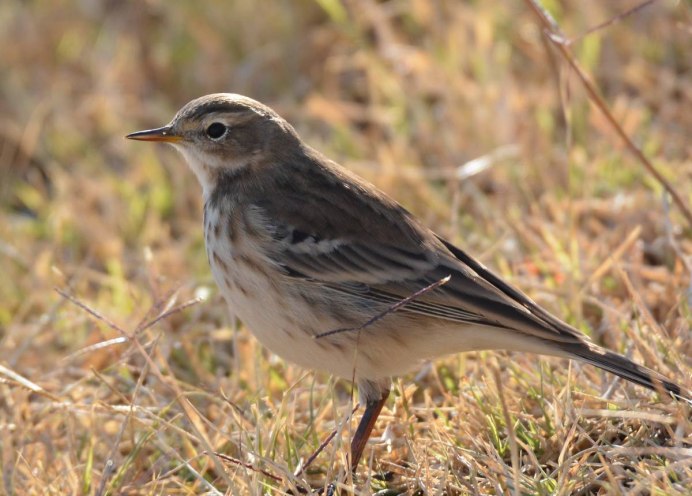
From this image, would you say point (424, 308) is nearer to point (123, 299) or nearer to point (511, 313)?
point (511, 313)

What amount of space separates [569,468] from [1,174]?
187 inches

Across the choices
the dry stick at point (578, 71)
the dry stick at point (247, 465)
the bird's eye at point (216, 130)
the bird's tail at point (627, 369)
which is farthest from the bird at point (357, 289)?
the dry stick at point (578, 71)

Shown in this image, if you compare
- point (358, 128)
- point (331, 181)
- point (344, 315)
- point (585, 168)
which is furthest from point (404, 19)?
point (344, 315)

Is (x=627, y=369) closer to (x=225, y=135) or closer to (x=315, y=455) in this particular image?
(x=315, y=455)

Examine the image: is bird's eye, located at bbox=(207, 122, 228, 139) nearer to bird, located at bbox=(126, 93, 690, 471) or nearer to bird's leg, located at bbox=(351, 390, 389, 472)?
bird, located at bbox=(126, 93, 690, 471)

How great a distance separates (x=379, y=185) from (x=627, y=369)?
2.65 meters

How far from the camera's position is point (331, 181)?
429 cm

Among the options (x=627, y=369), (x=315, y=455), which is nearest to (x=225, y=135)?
(x=315, y=455)

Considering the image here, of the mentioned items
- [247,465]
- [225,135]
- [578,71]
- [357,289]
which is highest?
[578,71]

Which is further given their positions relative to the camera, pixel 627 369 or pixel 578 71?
pixel 578 71

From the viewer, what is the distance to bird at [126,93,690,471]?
12.5 ft

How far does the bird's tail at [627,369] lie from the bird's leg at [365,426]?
749 mm

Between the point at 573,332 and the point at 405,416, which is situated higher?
the point at 573,332

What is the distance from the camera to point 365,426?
400cm
